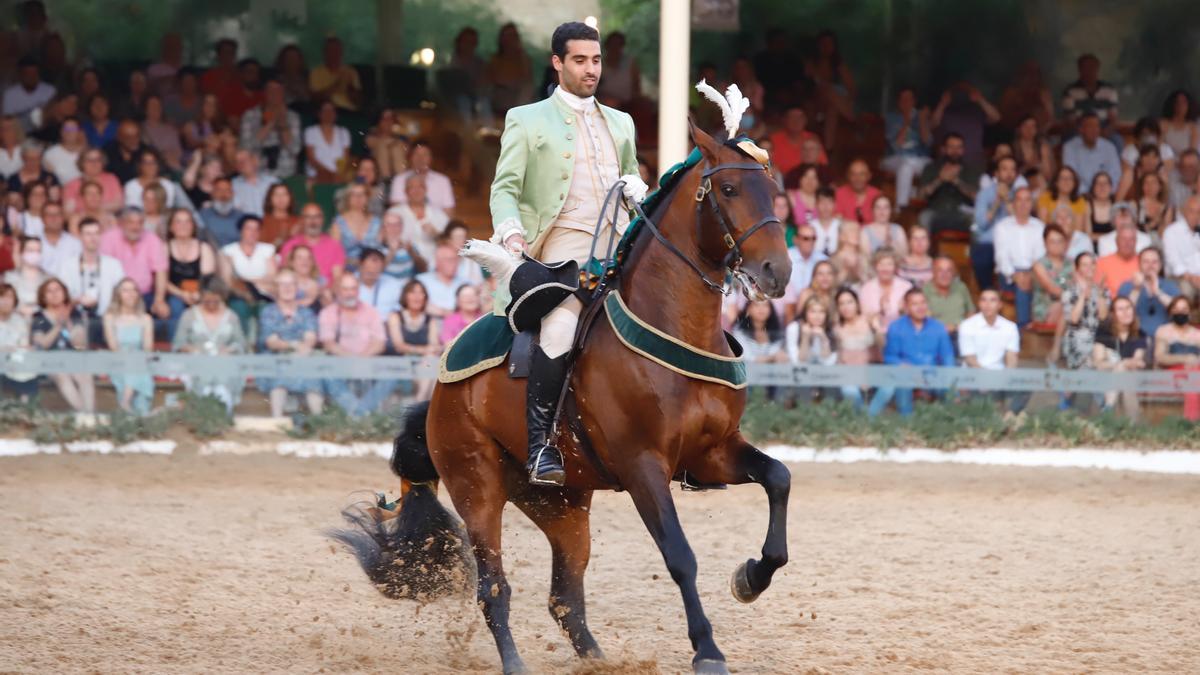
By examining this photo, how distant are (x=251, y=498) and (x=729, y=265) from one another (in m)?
5.22

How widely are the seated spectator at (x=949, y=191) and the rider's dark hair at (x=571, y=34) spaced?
7728mm

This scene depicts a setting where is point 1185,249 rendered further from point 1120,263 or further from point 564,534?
point 564,534

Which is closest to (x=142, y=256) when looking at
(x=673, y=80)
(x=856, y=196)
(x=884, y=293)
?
(x=673, y=80)

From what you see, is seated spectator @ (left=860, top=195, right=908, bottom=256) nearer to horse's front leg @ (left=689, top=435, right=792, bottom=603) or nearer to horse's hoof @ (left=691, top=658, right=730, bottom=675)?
horse's front leg @ (left=689, top=435, right=792, bottom=603)

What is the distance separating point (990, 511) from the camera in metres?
9.19

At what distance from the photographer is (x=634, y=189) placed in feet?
17.9

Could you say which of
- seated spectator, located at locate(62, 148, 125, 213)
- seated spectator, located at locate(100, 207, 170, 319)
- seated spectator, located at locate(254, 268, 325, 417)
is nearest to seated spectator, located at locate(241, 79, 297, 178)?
seated spectator, located at locate(62, 148, 125, 213)

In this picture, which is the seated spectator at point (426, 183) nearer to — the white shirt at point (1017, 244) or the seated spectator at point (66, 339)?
the seated spectator at point (66, 339)

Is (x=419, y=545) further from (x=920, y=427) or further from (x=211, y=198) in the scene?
(x=211, y=198)

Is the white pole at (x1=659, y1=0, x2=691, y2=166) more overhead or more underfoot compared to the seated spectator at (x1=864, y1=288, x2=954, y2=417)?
more overhead

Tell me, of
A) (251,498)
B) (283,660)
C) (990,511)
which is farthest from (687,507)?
(283,660)

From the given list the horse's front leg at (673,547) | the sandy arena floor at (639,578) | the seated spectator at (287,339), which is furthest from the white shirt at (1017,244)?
the horse's front leg at (673,547)

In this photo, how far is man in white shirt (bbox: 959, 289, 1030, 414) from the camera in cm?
1100

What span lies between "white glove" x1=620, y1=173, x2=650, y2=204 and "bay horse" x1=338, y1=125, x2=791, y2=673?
3.4 inches
